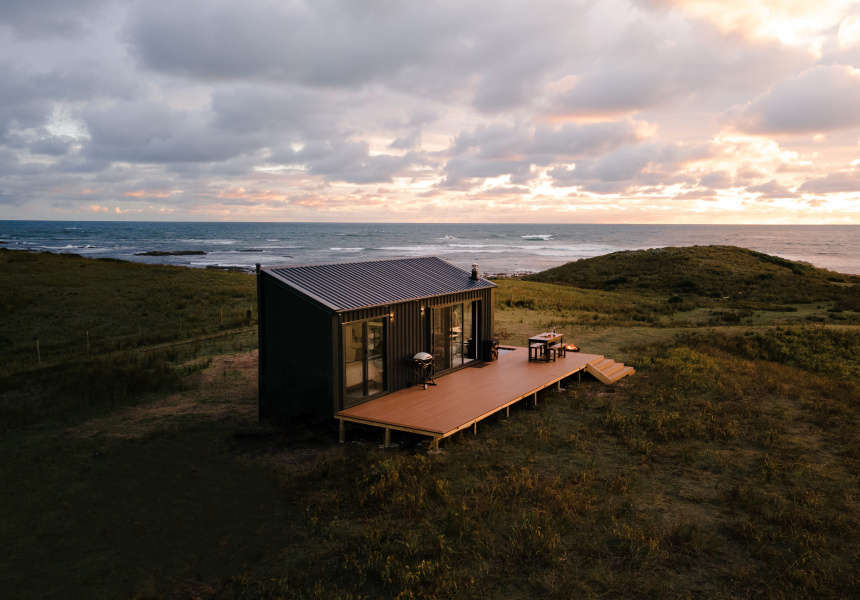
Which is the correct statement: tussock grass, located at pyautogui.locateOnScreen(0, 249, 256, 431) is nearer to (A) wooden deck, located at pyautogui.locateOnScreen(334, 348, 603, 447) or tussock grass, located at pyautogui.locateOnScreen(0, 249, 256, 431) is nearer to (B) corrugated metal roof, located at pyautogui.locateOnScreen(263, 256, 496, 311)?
(B) corrugated metal roof, located at pyautogui.locateOnScreen(263, 256, 496, 311)

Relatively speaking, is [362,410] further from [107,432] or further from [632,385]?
[632,385]

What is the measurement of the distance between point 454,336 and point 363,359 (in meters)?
3.28

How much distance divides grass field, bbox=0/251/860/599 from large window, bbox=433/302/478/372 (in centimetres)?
212

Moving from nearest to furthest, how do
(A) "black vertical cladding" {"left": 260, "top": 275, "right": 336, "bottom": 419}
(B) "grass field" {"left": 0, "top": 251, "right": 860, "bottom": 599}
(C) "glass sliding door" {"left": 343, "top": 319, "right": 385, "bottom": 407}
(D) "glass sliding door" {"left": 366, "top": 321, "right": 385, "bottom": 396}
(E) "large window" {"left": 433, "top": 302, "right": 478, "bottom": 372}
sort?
(B) "grass field" {"left": 0, "top": 251, "right": 860, "bottom": 599}
(A) "black vertical cladding" {"left": 260, "top": 275, "right": 336, "bottom": 419}
(C) "glass sliding door" {"left": 343, "top": 319, "right": 385, "bottom": 407}
(D) "glass sliding door" {"left": 366, "top": 321, "right": 385, "bottom": 396}
(E) "large window" {"left": 433, "top": 302, "right": 478, "bottom": 372}

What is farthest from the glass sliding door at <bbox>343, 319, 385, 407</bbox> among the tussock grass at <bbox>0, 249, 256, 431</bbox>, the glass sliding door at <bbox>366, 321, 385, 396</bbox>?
the tussock grass at <bbox>0, 249, 256, 431</bbox>

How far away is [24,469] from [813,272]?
172ft

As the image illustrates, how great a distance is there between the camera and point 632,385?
1370 cm

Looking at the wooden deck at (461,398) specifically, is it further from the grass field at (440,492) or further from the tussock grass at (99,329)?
the tussock grass at (99,329)

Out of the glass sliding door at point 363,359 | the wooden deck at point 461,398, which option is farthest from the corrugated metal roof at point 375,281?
the wooden deck at point 461,398

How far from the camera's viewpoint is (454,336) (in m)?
13.4

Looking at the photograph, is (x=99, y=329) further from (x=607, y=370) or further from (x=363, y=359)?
(x=607, y=370)

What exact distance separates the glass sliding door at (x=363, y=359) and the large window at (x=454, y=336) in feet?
6.08

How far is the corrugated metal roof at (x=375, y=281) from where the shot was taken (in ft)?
34.4

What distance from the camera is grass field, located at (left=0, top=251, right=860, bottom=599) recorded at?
5996 millimetres
